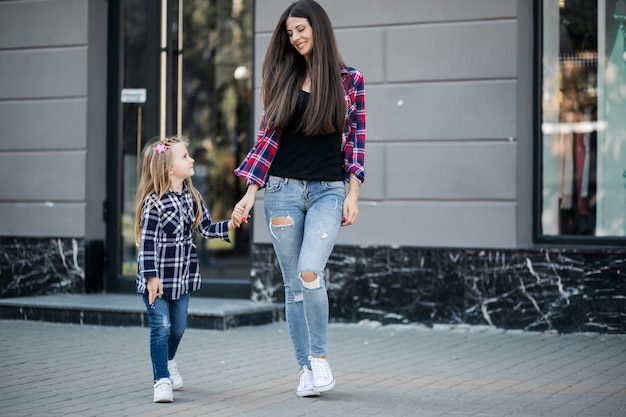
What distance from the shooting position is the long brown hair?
5.12 meters

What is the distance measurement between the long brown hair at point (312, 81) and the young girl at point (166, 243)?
0.62 metres

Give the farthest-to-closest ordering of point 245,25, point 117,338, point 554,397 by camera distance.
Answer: point 245,25, point 117,338, point 554,397

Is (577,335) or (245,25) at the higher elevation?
(245,25)

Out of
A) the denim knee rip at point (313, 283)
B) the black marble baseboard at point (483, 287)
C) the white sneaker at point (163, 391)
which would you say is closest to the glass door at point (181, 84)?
the black marble baseboard at point (483, 287)

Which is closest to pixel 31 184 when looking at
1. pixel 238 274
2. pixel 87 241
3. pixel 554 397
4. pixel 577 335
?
pixel 87 241

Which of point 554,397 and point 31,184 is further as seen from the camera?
point 31,184

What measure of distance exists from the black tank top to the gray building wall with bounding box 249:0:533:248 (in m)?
3.28

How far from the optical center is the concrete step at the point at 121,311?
8.28m

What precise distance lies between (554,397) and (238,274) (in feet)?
17.0

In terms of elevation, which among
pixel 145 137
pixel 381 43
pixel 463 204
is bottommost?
pixel 463 204

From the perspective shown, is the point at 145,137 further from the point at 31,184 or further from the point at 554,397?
the point at 554,397

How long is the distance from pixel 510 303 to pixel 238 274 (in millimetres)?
3049

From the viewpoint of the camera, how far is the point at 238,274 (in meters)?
10.0

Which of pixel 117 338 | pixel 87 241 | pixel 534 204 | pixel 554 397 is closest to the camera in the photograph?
pixel 554 397
